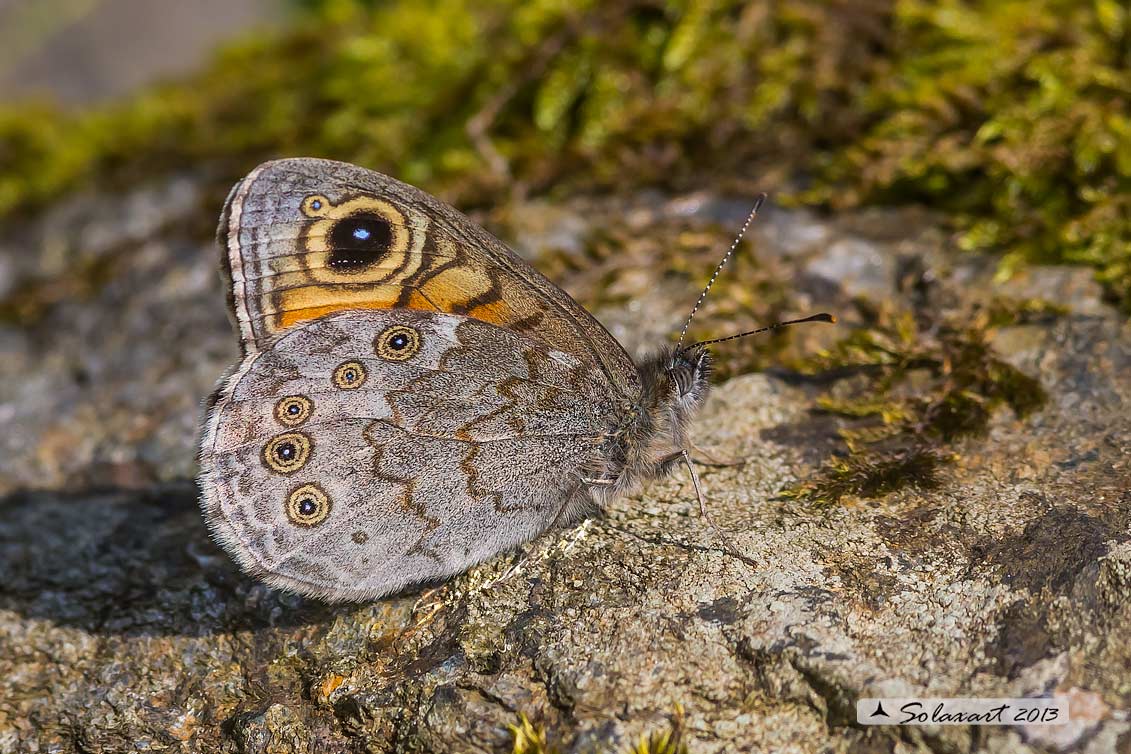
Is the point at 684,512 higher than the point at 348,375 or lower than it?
lower

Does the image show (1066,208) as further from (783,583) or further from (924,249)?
(783,583)

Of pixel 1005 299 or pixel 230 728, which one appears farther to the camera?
pixel 1005 299

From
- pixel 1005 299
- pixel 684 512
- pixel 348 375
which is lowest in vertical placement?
pixel 684 512

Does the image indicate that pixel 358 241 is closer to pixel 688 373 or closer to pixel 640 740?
pixel 688 373

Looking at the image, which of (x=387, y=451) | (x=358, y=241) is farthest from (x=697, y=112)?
(x=387, y=451)

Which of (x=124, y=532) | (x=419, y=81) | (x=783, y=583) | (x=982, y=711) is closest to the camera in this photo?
(x=982, y=711)

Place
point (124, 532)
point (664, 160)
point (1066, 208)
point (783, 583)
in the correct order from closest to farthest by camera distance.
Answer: point (783, 583), point (124, 532), point (1066, 208), point (664, 160)

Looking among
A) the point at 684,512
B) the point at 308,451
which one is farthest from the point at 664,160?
the point at 308,451

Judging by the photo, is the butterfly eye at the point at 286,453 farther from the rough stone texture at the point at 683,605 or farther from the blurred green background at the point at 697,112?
the blurred green background at the point at 697,112
